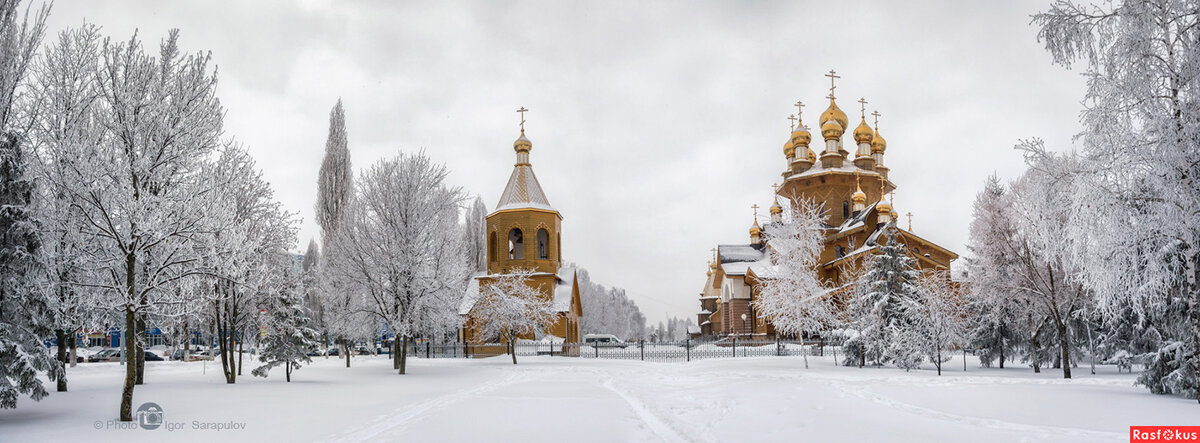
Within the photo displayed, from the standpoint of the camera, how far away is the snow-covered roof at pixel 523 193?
4062 cm

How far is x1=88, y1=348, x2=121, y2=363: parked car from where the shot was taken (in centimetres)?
3991

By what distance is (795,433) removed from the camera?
9.86 metres

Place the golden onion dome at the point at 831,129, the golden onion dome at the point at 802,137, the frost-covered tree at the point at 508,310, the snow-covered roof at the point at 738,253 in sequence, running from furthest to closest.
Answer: the golden onion dome at the point at 802,137
the golden onion dome at the point at 831,129
the snow-covered roof at the point at 738,253
the frost-covered tree at the point at 508,310

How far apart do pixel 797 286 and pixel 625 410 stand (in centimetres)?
1610

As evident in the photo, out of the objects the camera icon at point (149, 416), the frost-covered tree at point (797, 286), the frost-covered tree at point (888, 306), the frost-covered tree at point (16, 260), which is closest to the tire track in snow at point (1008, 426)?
the frost-covered tree at point (888, 306)

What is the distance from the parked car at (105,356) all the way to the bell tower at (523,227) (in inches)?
889

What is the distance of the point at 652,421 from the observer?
11406 millimetres

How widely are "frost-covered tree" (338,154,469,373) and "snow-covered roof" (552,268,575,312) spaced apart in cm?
1599

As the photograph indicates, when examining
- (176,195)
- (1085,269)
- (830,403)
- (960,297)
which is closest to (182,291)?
(176,195)

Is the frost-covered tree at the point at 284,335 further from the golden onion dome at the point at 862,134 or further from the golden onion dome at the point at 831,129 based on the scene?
the golden onion dome at the point at 862,134

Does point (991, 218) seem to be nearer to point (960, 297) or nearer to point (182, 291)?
point (960, 297)

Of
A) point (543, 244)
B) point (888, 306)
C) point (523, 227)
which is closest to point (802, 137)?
point (543, 244)

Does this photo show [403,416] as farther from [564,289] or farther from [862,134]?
[862,134]

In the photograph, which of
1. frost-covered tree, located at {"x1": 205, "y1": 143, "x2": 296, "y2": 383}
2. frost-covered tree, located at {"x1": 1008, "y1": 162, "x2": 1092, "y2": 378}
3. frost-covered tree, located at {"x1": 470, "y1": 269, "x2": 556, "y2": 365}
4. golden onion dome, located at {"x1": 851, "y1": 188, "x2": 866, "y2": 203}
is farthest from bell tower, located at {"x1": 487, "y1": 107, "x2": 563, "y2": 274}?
frost-covered tree, located at {"x1": 1008, "y1": 162, "x2": 1092, "y2": 378}
